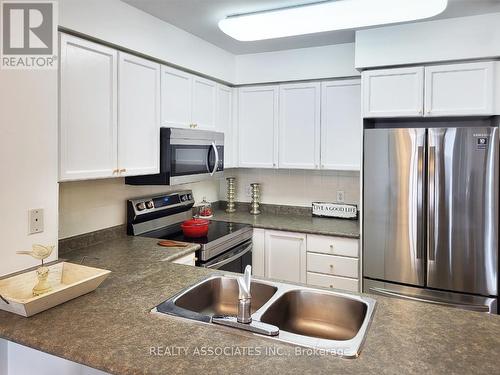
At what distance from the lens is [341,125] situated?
3.32 m

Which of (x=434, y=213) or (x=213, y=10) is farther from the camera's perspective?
(x=434, y=213)

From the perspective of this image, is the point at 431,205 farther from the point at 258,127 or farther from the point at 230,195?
Answer: the point at 230,195

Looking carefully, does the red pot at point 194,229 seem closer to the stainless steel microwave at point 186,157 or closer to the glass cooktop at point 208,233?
the glass cooktop at point 208,233

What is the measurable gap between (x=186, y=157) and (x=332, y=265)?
143 centimetres

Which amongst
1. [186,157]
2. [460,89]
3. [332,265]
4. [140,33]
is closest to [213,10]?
[140,33]

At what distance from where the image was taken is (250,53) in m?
3.57

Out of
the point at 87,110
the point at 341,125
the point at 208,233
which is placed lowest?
the point at 208,233

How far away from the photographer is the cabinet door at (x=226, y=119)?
3.44m

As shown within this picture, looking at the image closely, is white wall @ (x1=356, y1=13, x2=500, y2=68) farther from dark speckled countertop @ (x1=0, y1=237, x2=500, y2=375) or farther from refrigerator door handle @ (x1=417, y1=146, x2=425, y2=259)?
dark speckled countertop @ (x1=0, y1=237, x2=500, y2=375)

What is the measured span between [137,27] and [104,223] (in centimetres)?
131

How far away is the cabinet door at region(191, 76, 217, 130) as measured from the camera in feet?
10.0

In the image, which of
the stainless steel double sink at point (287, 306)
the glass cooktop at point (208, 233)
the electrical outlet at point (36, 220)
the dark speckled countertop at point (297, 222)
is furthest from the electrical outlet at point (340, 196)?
the electrical outlet at point (36, 220)

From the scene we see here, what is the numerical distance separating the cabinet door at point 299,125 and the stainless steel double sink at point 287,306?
6.22 ft

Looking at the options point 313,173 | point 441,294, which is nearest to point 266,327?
point 441,294
